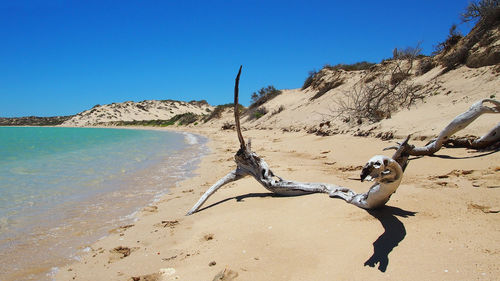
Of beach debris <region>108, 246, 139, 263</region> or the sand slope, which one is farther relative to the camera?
beach debris <region>108, 246, 139, 263</region>

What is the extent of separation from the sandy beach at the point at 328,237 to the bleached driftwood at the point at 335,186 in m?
0.12

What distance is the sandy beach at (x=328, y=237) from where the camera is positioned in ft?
6.35

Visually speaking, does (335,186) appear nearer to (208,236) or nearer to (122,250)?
(208,236)

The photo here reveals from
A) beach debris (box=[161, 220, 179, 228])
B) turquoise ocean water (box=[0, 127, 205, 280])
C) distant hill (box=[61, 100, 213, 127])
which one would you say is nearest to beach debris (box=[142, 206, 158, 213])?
turquoise ocean water (box=[0, 127, 205, 280])

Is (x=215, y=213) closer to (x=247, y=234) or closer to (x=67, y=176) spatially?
(x=247, y=234)

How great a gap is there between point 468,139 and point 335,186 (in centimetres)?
272

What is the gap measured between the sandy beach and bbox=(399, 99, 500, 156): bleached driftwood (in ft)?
0.70

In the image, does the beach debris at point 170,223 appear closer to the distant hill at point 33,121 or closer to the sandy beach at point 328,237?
the sandy beach at point 328,237

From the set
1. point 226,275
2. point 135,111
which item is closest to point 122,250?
point 226,275

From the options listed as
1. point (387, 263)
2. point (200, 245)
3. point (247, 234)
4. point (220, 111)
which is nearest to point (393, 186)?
point (387, 263)

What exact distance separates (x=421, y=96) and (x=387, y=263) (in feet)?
27.6

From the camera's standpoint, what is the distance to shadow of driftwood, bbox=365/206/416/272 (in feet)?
6.51

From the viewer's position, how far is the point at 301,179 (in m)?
4.81

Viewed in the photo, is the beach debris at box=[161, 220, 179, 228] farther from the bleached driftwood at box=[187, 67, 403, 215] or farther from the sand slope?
the bleached driftwood at box=[187, 67, 403, 215]
